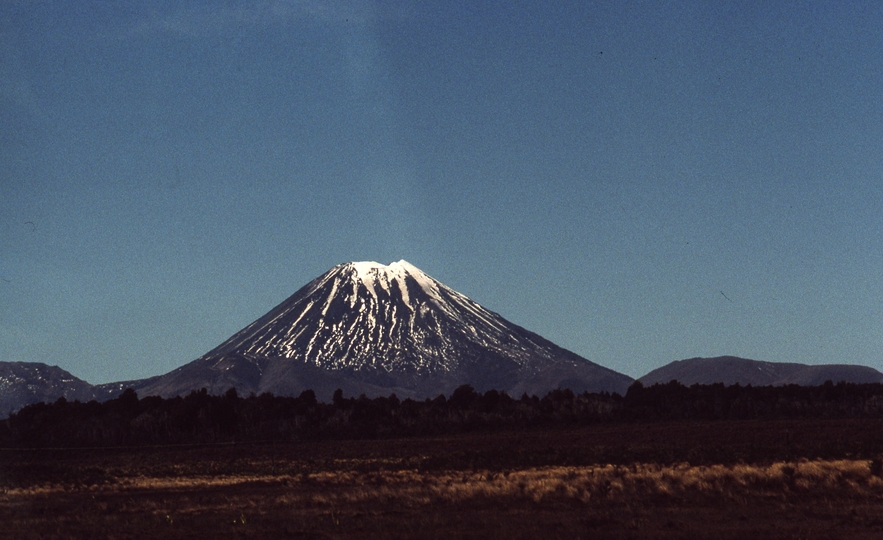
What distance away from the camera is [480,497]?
3278cm

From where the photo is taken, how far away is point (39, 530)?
28.0 meters

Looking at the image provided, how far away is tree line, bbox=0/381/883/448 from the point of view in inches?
3971

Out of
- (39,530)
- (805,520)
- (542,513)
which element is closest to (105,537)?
(39,530)

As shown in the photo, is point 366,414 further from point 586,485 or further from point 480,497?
point 480,497

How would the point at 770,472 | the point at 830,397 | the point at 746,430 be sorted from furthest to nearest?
the point at 830,397
the point at 746,430
the point at 770,472

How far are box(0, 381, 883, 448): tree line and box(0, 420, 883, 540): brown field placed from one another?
4059cm

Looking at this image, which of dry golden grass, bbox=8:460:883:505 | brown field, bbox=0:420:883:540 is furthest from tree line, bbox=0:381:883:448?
dry golden grass, bbox=8:460:883:505

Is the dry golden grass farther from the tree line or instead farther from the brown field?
the tree line

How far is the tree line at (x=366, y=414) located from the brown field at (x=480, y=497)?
40.6 metres

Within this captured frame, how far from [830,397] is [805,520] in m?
95.6

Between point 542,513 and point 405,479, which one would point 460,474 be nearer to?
point 405,479

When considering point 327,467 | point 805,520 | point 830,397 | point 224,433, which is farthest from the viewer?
point 830,397

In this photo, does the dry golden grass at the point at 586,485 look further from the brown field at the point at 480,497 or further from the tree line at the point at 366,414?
the tree line at the point at 366,414

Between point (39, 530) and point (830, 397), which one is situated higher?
point (830, 397)
